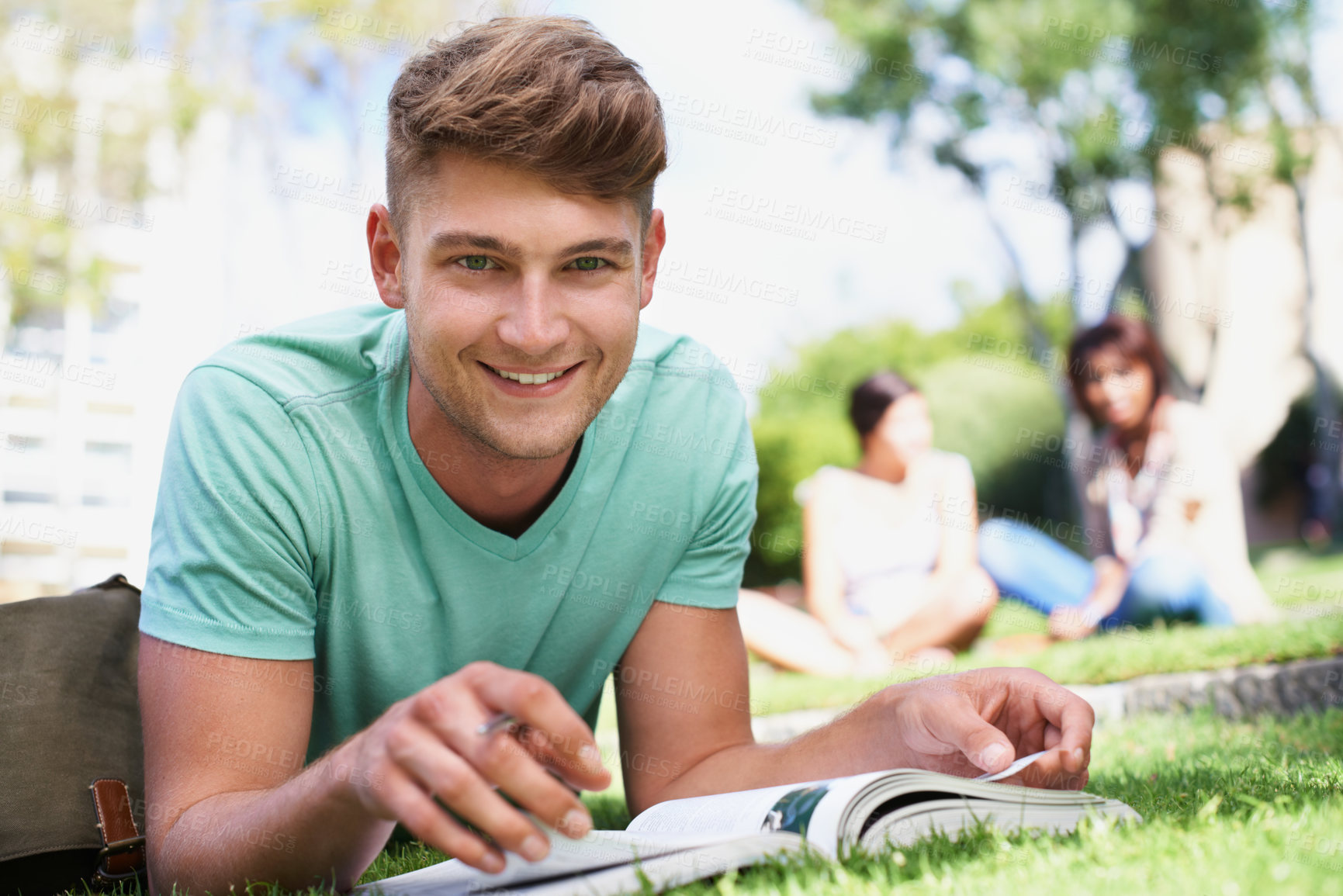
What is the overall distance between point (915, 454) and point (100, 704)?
6702 millimetres

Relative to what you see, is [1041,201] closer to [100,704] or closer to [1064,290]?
[1064,290]

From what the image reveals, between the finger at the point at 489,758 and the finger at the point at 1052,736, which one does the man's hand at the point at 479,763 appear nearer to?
the finger at the point at 489,758

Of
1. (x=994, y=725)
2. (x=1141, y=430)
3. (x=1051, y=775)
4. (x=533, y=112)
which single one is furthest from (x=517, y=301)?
(x=1141, y=430)

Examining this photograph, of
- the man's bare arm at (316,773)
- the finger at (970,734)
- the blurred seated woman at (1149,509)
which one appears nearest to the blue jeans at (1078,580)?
the blurred seated woman at (1149,509)

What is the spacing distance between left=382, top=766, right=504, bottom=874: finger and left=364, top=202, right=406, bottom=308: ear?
142cm

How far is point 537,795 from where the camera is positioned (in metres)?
1.41

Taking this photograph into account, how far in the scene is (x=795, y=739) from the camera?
247 centimetres

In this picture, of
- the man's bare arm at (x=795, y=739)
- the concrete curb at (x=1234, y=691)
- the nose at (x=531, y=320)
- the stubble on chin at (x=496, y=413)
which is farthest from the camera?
the concrete curb at (x=1234, y=691)

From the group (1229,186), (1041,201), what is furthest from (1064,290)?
(1229,186)

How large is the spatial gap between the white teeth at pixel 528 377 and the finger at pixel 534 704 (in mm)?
1071

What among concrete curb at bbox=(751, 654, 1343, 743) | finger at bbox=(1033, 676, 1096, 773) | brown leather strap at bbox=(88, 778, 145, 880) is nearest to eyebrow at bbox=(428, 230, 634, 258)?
finger at bbox=(1033, 676, 1096, 773)

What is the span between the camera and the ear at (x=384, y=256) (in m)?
2.62

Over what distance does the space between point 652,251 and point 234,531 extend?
1240 millimetres

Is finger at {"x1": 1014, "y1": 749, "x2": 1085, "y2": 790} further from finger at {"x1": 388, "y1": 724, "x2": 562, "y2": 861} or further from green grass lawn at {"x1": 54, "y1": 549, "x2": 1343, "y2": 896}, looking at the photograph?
finger at {"x1": 388, "y1": 724, "x2": 562, "y2": 861}
